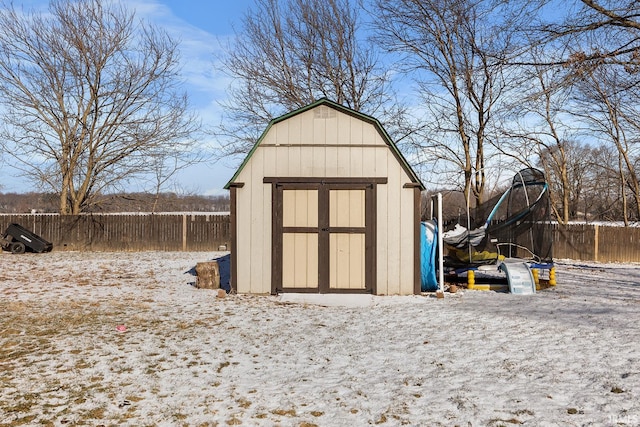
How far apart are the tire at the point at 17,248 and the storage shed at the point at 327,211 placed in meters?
13.1

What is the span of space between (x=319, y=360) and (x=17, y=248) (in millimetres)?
17422

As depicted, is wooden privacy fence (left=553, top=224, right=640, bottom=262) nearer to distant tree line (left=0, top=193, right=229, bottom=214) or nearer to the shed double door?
the shed double door

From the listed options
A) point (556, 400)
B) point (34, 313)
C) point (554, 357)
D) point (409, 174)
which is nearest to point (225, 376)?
point (556, 400)

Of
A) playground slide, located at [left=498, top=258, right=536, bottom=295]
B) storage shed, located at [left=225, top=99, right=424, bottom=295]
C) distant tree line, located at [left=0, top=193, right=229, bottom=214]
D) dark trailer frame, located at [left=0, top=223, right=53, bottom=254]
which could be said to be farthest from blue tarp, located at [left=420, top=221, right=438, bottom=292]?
distant tree line, located at [left=0, top=193, right=229, bottom=214]

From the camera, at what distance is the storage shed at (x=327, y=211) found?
9305 millimetres

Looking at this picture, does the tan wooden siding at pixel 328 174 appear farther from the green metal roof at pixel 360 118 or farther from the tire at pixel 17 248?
the tire at pixel 17 248

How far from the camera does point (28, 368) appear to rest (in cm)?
479

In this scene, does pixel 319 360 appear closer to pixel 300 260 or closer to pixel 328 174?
pixel 300 260

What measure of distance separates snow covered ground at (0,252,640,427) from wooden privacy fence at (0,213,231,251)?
1142 centimetres

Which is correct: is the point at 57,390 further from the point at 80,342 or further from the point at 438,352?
the point at 438,352

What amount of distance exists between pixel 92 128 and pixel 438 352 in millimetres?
21110

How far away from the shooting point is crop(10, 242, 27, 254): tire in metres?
18.0

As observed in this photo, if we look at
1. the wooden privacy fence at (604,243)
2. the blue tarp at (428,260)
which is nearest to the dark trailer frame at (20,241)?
the blue tarp at (428,260)

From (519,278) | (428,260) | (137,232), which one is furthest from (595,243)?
(137,232)
